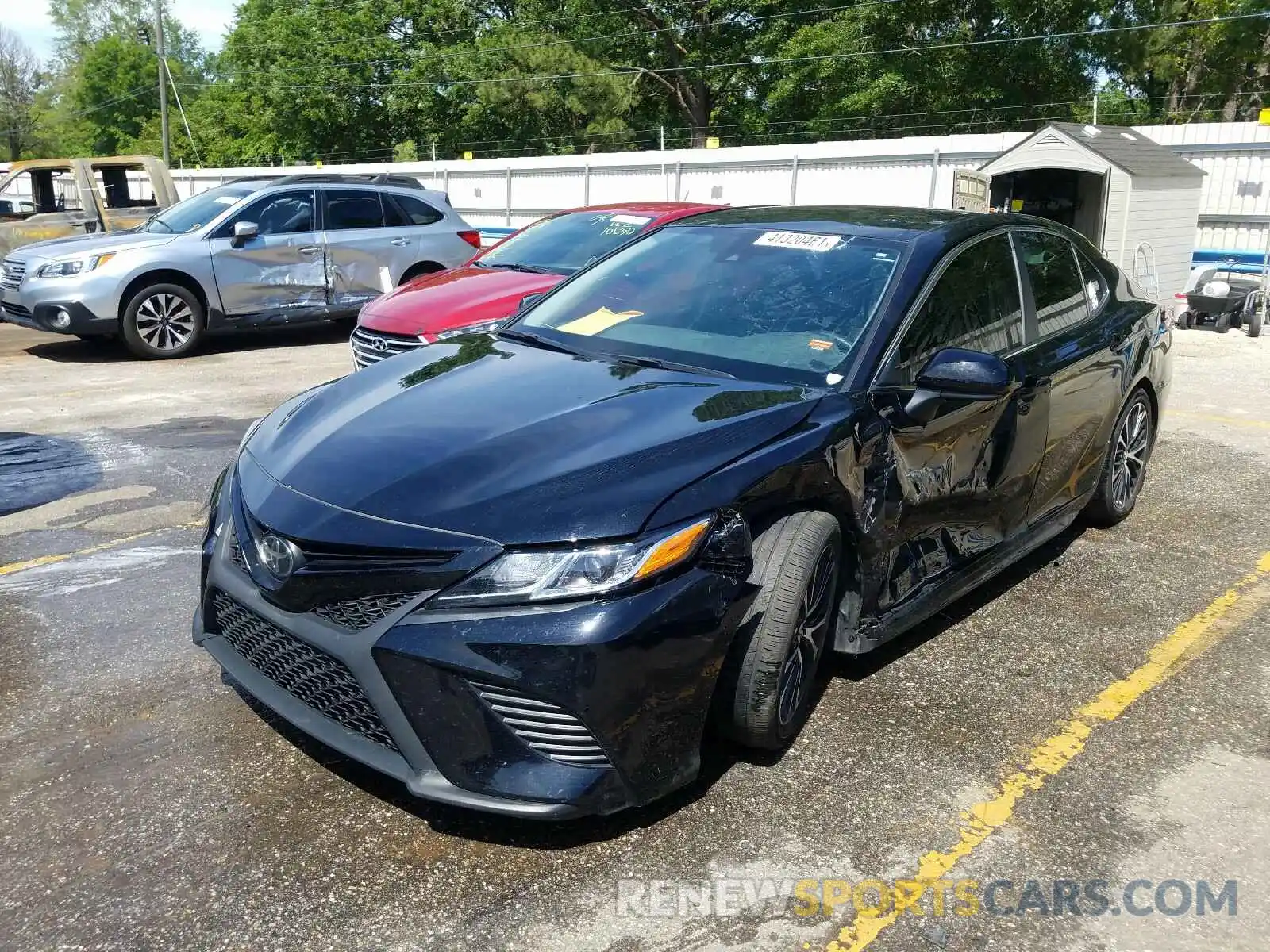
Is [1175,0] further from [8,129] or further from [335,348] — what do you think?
[8,129]

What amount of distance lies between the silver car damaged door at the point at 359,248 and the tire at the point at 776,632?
9.17m

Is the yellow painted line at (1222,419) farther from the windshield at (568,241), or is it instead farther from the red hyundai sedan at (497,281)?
the windshield at (568,241)

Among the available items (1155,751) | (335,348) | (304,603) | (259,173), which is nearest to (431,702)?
(304,603)

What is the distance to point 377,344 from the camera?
23.3ft

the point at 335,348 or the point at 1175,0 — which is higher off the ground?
the point at 1175,0

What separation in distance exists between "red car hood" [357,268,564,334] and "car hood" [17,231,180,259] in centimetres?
379

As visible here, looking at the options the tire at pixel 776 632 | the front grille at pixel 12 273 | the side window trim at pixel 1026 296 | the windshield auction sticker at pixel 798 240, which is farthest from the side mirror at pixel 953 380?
the front grille at pixel 12 273

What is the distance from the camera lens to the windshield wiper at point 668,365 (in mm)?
3527

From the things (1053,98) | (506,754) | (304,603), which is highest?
(1053,98)

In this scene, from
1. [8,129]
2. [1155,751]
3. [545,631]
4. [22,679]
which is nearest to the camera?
[545,631]

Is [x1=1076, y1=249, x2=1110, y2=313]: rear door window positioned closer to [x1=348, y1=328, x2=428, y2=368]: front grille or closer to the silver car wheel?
[x1=348, y1=328, x2=428, y2=368]: front grille

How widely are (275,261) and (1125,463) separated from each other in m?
8.44

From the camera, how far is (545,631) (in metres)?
2.50

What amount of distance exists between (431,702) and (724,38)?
40.8m
